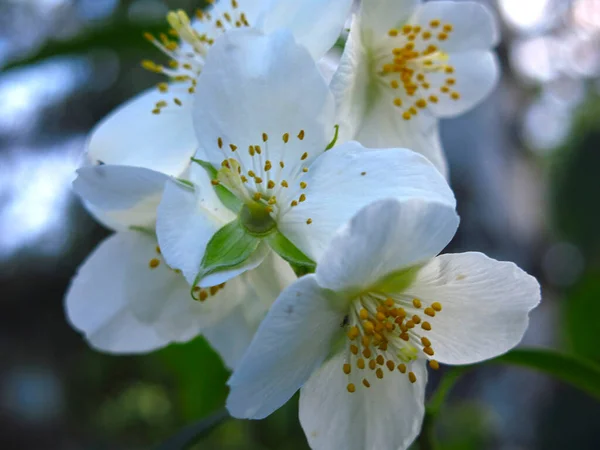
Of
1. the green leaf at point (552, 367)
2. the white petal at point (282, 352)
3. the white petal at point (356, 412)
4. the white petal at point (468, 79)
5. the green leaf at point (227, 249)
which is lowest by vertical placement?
the green leaf at point (552, 367)

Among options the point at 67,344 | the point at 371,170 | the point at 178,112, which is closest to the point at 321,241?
the point at 371,170

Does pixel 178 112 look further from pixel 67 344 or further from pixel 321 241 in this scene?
pixel 67 344

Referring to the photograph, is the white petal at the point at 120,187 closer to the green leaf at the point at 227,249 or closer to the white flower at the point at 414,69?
the green leaf at the point at 227,249

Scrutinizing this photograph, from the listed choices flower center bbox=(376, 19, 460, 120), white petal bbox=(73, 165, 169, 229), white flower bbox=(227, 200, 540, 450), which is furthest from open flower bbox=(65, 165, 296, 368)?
flower center bbox=(376, 19, 460, 120)

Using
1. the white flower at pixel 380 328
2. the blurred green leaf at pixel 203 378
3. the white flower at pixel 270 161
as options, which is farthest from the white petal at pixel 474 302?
the blurred green leaf at pixel 203 378

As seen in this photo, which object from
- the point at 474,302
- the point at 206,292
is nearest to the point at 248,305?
the point at 206,292

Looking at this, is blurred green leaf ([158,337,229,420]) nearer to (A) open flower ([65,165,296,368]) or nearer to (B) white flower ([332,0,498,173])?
(A) open flower ([65,165,296,368])
